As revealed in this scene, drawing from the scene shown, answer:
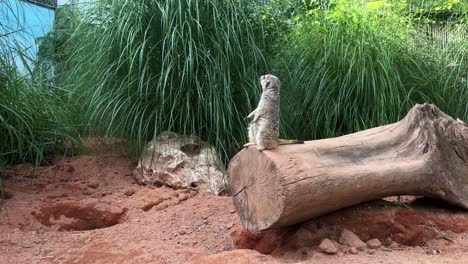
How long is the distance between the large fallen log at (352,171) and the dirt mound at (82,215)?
112 cm

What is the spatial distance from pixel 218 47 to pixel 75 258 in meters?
2.03

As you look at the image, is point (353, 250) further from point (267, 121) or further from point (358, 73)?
point (358, 73)

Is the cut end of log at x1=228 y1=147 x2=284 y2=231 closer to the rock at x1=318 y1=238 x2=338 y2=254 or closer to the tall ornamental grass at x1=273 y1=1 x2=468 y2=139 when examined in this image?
the rock at x1=318 y1=238 x2=338 y2=254

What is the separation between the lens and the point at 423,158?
A: 2975 mm

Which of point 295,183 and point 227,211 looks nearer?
point 295,183

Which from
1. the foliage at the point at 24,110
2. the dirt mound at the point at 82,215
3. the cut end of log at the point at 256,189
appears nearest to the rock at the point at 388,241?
the cut end of log at the point at 256,189

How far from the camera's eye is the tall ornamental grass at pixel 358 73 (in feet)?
13.4

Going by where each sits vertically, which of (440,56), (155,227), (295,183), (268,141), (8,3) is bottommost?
(155,227)


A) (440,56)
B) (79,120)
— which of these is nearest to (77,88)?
(79,120)

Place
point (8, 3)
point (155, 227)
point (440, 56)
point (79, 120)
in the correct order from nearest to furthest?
point (155, 227) → point (8, 3) → point (79, 120) → point (440, 56)

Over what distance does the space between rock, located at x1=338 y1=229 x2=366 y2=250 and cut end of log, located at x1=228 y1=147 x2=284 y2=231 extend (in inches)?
18.3

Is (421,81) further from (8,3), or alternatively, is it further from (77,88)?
(8,3)

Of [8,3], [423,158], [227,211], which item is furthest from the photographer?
[8,3]

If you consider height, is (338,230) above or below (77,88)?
below
